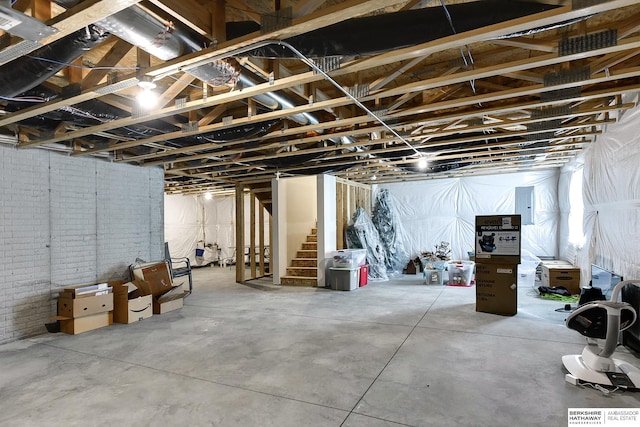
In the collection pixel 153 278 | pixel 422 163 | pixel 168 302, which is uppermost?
pixel 422 163

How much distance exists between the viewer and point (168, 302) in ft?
17.2

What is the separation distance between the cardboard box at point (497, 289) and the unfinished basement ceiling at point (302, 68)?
1783mm

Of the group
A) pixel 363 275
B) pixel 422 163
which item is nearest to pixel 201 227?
pixel 363 275

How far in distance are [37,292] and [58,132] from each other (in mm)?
2127

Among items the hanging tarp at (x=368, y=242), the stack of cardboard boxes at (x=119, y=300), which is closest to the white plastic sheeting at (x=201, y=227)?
the hanging tarp at (x=368, y=242)

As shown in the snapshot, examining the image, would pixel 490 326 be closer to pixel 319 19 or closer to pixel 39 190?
pixel 319 19

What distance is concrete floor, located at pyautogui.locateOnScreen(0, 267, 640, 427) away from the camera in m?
2.33

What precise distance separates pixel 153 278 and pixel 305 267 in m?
3.21

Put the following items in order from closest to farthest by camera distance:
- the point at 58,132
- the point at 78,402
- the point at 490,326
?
the point at 78,402, the point at 58,132, the point at 490,326

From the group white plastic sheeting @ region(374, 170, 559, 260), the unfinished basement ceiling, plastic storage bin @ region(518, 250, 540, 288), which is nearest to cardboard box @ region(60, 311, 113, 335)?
the unfinished basement ceiling

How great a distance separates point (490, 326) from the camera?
165 inches

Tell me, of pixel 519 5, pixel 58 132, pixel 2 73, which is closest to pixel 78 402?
pixel 2 73

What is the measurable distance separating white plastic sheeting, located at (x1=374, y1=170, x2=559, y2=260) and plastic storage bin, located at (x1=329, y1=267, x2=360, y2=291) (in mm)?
3077

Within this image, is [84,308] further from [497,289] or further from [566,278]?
[566,278]
